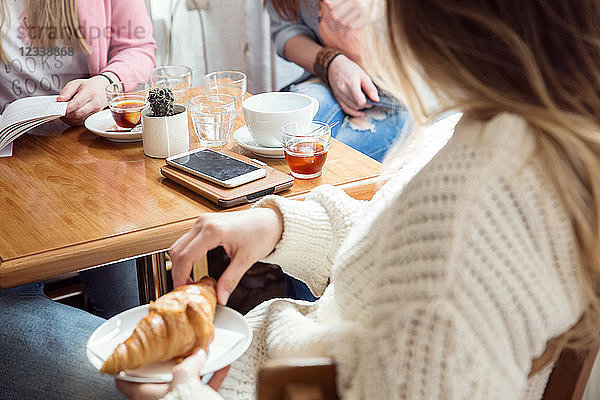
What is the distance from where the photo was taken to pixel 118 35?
1923 millimetres

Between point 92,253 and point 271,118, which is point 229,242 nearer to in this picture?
point 92,253

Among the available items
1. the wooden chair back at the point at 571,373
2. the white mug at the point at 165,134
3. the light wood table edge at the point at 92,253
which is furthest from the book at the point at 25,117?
the wooden chair back at the point at 571,373

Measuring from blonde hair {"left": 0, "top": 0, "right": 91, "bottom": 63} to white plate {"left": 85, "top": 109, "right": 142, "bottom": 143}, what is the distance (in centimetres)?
42

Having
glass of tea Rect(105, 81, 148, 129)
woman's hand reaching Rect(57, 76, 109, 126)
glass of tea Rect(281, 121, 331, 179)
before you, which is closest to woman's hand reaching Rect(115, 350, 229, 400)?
glass of tea Rect(281, 121, 331, 179)

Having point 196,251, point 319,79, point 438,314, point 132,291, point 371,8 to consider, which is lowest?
point 132,291

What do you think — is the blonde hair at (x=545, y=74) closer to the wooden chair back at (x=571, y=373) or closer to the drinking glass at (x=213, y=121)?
the wooden chair back at (x=571, y=373)

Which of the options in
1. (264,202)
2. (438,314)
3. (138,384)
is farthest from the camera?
(264,202)

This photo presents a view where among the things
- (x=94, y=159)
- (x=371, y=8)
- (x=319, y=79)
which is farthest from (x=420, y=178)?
(x=319, y=79)

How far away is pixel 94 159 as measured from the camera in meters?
1.35

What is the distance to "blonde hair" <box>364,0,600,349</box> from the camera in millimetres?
630

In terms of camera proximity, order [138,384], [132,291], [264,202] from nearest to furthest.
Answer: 1. [138,384]
2. [264,202]
3. [132,291]

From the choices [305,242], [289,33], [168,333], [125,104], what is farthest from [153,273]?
[289,33]

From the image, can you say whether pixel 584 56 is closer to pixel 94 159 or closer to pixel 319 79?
pixel 94 159

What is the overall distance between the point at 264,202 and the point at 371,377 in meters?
0.47
